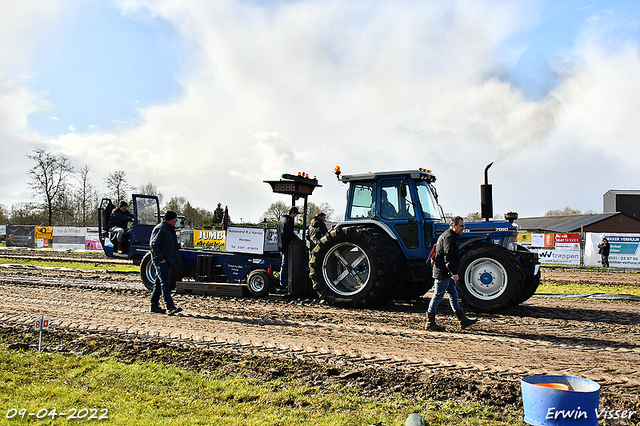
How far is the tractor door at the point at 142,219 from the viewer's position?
38.8 ft

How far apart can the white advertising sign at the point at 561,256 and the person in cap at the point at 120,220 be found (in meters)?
20.0

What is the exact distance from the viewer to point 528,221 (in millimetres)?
57562

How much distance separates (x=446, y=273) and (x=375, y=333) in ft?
4.46

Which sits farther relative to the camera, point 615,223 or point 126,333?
point 615,223

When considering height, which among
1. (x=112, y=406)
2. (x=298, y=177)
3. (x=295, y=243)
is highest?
(x=298, y=177)

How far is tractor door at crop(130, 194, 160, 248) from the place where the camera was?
1183 cm

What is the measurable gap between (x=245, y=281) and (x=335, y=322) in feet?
11.8

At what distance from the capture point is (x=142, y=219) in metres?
12.0

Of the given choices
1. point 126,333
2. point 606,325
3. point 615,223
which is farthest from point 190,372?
point 615,223

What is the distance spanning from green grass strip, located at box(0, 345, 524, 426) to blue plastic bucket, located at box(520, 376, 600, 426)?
29 cm

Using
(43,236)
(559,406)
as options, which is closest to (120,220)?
(559,406)

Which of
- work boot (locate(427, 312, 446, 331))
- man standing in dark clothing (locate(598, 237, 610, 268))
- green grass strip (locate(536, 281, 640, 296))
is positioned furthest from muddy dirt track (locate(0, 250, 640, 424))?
man standing in dark clothing (locate(598, 237, 610, 268))

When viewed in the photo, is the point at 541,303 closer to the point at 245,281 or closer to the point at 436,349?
the point at 436,349

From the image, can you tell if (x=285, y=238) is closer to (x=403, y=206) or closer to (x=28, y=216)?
(x=403, y=206)
